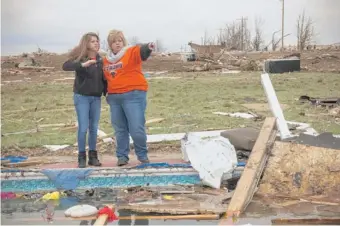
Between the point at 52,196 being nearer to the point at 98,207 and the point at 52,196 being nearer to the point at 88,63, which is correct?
the point at 98,207

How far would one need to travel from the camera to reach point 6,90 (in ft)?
67.8

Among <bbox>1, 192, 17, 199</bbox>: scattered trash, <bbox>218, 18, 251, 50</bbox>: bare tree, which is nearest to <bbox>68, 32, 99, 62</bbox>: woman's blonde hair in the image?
<bbox>1, 192, 17, 199</bbox>: scattered trash

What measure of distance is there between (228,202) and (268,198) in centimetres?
50

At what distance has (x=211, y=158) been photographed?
6.31 m

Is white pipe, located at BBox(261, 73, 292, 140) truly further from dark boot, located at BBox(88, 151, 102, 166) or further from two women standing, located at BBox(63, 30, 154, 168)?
dark boot, located at BBox(88, 151, 102, 166)

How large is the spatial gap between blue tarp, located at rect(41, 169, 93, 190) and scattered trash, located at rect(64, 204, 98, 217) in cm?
93

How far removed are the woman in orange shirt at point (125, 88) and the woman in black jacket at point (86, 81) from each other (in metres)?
0.14

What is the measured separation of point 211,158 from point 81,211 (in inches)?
76.1

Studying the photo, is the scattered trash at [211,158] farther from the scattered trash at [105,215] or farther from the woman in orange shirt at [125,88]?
the scattered trash at [105,215]

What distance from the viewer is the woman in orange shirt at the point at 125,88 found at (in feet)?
21.2

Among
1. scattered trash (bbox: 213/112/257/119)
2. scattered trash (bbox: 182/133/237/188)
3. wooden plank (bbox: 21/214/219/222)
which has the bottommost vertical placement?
wooden plank (bbox: 21/214/219/222)

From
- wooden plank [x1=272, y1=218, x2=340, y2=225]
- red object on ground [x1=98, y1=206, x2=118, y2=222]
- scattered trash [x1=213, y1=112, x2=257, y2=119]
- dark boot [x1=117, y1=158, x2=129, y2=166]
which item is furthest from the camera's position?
scattered trash [x1=213, y1=112, x2=257, y2=119]

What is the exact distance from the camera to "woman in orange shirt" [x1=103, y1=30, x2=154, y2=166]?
6469 millimetres

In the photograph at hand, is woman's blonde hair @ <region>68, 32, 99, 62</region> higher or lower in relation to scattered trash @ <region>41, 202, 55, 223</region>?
higher
